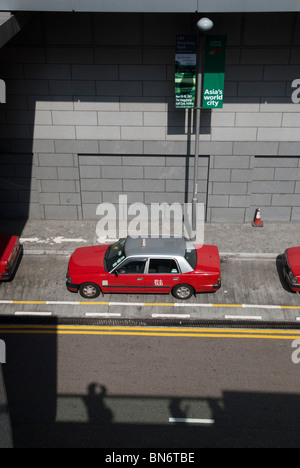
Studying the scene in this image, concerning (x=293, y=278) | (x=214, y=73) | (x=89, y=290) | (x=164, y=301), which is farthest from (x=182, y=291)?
(x=214, y=73)

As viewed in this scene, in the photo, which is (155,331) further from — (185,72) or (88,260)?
(185,72)

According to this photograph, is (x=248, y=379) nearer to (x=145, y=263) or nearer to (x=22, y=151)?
(x=145, y=263)

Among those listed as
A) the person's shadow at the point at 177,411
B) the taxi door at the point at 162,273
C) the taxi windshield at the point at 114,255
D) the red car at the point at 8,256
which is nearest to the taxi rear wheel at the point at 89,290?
the taxi windshield at the point at 114,255

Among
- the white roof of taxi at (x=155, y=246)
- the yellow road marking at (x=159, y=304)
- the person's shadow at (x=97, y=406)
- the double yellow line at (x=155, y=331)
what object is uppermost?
the white roof of taxi at (x=155, y=246)

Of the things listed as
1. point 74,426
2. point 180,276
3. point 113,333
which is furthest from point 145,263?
point 74,426

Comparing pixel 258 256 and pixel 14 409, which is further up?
pixel 258 256

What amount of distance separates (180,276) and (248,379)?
3257mm

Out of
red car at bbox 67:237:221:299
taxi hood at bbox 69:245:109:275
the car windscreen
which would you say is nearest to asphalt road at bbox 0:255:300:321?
red car at bbox 67:237:221:299

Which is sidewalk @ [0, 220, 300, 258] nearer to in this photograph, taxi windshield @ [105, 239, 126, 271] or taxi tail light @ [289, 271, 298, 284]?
taxi tail light @ [289, 271, 298, 284]

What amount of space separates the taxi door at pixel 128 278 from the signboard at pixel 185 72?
5917mm

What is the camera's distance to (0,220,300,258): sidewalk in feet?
44.8

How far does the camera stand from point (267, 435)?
7.29 m

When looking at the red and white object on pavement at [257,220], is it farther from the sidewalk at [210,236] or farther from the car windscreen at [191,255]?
the car windscreen at [191,255]

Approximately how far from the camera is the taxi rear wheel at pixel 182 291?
10.9 m
